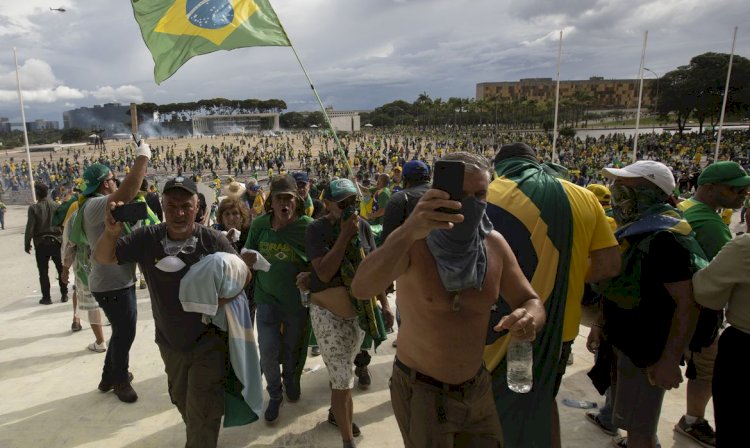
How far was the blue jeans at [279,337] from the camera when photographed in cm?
320

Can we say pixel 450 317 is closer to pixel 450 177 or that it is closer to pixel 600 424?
pixel 450 177

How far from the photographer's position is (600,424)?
9.68 ft

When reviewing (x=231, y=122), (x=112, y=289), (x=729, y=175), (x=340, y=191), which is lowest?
(x=112, y=289)

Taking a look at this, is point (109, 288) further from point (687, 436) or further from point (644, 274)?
point (687, 436)

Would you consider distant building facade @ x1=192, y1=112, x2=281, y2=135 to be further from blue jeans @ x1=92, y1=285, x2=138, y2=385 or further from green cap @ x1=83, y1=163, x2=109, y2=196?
blue jeans @ x1=92, y1=285, x2=138, y2=385

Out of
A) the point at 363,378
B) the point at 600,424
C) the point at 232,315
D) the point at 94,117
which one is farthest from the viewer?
the point at 94,117

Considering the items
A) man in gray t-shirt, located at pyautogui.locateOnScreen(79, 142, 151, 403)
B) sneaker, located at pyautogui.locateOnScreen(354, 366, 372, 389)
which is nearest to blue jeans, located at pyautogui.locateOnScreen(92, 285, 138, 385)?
man in gray t-shirt, located at pyautogui.locateOnScreen(79, 142, 151, 403)

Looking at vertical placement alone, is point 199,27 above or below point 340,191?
above

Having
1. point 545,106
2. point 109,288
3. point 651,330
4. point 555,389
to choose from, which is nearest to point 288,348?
point 109,288

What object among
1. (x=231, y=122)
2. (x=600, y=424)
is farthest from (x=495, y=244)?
(x=231, y=122)

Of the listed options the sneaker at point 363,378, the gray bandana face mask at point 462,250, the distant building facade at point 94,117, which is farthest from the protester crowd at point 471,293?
the distant building facade at point 94,117

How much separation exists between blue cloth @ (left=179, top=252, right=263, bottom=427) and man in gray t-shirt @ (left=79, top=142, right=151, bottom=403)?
4.39 ft

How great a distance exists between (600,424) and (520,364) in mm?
1801

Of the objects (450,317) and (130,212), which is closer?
(450,317)
